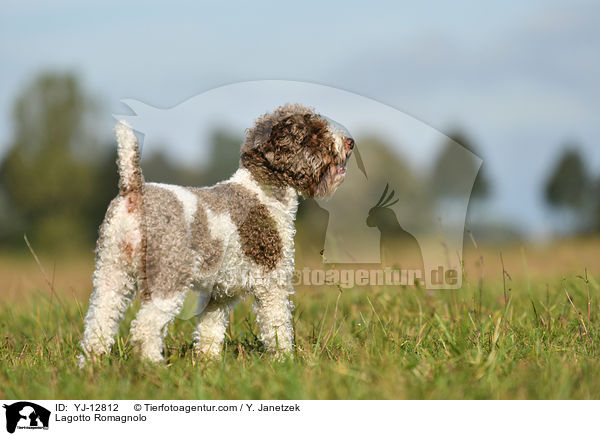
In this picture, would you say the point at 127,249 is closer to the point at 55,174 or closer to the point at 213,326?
the point at 213,326

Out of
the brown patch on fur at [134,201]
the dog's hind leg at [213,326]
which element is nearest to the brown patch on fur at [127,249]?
the brown patch on fur at [134,201]

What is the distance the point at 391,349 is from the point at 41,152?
35475mm

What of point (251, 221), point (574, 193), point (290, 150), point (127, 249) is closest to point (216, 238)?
point (251, 221)

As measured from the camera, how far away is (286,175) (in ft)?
17.8

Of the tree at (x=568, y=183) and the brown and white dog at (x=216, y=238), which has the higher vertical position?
the brown and white dog at (x=216, y=238)

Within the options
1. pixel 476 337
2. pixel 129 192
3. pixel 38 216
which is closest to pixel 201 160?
pixel 129 192

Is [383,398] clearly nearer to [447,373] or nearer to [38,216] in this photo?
[447,373]

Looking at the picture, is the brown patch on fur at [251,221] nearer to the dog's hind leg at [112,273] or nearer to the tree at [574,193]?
the dog's hind leg at [112,273]

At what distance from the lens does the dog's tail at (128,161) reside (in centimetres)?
465

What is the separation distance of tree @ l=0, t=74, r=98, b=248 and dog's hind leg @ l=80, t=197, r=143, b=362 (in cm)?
2844
